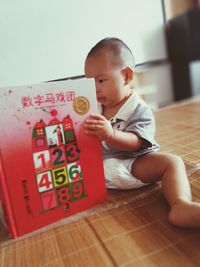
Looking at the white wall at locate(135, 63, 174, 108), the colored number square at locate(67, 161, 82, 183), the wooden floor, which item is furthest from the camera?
the white wall at locate(135, 63, 174, 108)

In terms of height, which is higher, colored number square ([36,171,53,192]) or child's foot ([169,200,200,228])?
colored number square ([36,171,53,192])

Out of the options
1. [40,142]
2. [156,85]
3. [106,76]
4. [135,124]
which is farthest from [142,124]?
[156,85]

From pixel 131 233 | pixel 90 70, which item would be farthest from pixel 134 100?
pixel 131 233

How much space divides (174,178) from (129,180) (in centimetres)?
10

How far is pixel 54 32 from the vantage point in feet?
1.60

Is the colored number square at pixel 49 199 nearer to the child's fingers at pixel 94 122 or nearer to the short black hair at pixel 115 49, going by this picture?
the child's fingers at pixel 94 122

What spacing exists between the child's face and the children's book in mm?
100

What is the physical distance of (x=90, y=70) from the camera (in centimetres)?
52

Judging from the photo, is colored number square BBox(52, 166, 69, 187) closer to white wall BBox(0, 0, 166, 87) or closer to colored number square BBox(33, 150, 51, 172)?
colored number square BBox(33, 150, 51, 172)

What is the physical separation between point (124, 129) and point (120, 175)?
9 cm

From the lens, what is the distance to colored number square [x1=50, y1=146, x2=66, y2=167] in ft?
1.38

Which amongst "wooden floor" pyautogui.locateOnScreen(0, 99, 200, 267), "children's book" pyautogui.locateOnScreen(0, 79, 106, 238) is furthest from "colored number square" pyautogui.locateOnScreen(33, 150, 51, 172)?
"wooden floor" pyautogui.locateOnScreen(0, 99, 200, 267)

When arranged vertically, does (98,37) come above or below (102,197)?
above

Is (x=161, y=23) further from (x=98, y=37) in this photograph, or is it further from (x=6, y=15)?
(x=6, y=15)
